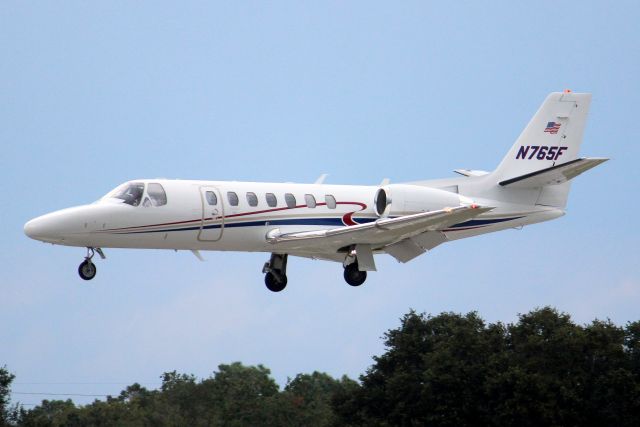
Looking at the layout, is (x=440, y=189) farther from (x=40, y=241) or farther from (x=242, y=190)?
(x=40, y=241)

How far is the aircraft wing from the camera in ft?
109

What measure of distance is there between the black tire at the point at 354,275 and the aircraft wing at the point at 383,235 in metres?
0.49

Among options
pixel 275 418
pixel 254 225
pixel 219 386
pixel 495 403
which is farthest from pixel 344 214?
pixel 219 386

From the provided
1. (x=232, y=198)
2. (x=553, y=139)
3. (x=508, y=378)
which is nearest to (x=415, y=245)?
(x=232, y=198)

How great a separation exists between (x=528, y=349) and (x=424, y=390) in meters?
5.07

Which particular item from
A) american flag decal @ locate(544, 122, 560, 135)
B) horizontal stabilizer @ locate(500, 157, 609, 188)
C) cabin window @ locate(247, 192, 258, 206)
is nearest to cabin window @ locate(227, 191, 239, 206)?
cabin window @ locate(247, 192, 258, 206)

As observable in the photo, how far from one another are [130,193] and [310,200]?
4.78 meters

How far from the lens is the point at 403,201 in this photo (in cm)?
3547

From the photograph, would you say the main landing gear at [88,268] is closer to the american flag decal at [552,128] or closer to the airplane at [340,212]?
the airplane at [340,212]

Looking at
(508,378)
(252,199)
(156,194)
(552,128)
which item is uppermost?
(552,128)

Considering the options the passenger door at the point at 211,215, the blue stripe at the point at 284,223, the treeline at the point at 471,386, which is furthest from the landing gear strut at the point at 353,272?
the treeline at the point at 471,386

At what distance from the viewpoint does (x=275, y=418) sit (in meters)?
67.7

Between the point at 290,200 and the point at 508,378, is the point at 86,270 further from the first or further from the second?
the point at 508,378

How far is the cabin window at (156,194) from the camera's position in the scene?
32.8m
